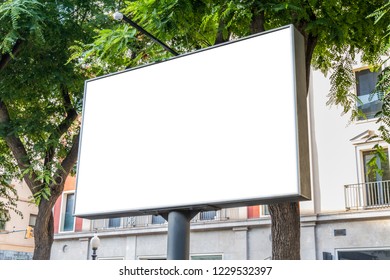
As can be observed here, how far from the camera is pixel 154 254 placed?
51.0 feet

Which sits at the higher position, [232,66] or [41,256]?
[232,66]

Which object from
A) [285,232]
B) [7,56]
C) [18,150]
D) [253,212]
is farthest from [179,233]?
[253,212]

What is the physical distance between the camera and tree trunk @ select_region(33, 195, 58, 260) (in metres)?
8.53

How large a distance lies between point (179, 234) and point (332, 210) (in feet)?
34.5

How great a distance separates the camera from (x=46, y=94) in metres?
8.70

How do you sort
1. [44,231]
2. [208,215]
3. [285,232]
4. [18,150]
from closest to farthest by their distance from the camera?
[285,232]
[18,150]
[44,231]
[208,215]

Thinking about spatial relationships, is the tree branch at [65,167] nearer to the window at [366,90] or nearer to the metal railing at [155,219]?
the metal railing at [155,219]

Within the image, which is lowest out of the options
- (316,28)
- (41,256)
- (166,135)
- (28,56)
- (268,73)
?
(41,256)

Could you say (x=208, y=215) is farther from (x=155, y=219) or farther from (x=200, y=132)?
(x=200, y=132)

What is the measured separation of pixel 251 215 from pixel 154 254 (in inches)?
140

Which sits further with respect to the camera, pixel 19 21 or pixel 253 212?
pixel 253 212

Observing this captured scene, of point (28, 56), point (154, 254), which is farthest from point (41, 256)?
point (154, 254)

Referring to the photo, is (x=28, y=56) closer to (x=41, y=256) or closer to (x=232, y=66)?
(x=41, y=256)

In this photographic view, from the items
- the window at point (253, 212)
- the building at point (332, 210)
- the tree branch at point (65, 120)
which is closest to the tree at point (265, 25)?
the tree branch at point (65, 120)
